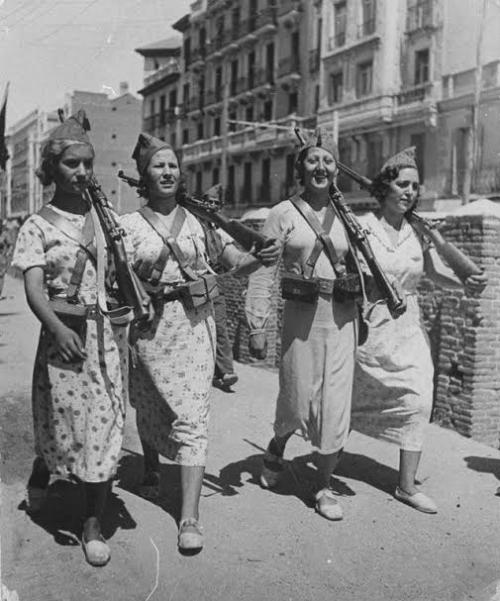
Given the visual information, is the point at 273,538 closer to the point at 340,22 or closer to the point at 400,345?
the point at 400,345

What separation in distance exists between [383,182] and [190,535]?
2.34 meters

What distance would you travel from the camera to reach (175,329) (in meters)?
3.92

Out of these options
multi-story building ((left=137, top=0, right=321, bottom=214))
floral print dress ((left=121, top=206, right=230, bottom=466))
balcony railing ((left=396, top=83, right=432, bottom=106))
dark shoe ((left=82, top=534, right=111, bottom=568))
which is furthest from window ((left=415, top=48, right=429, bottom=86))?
dark shoe ((left=82, top=534, right=111, bottom=568))

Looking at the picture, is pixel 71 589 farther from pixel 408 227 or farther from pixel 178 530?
pixel 408 227

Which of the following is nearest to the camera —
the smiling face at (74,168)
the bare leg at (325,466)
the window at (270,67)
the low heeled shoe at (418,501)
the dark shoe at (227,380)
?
the smiling face at (74,168)

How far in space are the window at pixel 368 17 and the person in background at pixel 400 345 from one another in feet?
40.5

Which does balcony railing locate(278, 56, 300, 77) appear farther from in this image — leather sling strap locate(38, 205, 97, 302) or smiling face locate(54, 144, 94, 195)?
leather sling strap locate(38, 205, 97, 302)

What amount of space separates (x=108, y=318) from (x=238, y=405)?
3.94 meters

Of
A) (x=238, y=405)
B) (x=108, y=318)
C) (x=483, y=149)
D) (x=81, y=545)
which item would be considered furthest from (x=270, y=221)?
(x=483, y=149)

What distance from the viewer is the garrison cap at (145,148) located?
3953 mm

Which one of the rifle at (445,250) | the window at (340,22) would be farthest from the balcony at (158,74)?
the window at (340,22)

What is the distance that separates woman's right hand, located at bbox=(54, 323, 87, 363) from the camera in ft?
11.0

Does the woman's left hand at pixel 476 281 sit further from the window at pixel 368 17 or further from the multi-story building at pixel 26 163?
the window at pixel 368 17

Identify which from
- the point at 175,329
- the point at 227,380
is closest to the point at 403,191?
the point at 175,329
